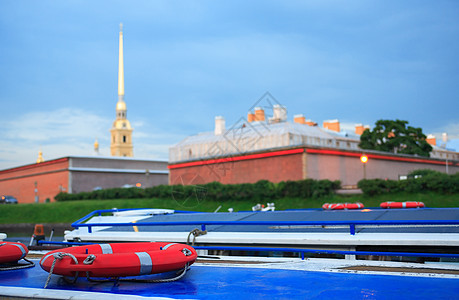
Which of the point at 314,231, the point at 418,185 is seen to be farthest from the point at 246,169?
the point at 314,231

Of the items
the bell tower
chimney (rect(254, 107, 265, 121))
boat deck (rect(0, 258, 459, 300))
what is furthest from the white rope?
the bell tower

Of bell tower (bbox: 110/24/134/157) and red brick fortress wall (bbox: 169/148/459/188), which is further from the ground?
bell tower (bbox: 110/24/134/157)

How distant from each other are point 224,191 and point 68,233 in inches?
908

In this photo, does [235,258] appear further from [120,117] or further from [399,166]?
[120,117]

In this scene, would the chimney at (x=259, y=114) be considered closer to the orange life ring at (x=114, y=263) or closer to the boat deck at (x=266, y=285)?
the boat deck at (x=266, y=285)

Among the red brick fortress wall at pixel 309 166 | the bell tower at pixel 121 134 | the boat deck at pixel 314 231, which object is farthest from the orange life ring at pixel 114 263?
the bell tower at pixel 121 134

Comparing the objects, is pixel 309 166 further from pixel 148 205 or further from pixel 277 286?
pixel 277 286

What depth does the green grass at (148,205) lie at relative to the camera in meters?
27.2

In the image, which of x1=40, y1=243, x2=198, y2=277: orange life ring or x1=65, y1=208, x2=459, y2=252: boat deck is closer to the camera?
x1=40, y1=243, x2=198, y2=277: orange life ring

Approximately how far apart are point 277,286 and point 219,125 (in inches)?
1640

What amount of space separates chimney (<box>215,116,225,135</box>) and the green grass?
11.8m

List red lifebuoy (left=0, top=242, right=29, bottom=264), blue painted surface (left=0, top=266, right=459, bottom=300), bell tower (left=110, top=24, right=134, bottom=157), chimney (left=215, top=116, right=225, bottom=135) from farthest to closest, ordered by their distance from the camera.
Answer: bell tower (left=110, top=24, right=134, bottom=157) → chimney (left=215, top=116, right=225, bottom=135) → red lifebuoy (left=0, top=242, right=29, bottom=264) → blue painted surface (left=0, top=266, right=459, bottom=300)

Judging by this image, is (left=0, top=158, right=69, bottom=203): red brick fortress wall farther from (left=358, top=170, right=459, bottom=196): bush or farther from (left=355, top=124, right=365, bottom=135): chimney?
(left=355, top=124, right=365, bottom=135): chimney

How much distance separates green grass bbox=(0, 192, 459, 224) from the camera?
27.2 meters
